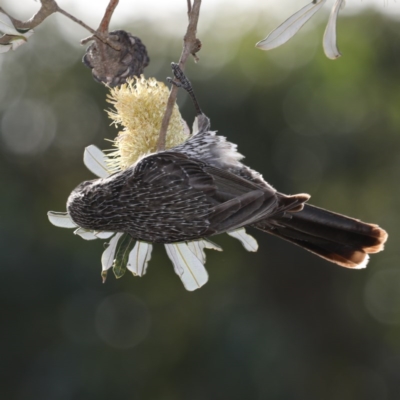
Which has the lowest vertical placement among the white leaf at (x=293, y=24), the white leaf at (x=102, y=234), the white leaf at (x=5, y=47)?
the white leaf at (x=102, y=234)

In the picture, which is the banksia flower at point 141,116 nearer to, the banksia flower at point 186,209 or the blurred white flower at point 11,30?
the banksia flower at point 186,209

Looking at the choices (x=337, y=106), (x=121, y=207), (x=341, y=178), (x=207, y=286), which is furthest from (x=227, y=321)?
(x=121, y=207)

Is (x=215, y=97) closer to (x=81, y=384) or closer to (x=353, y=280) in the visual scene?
(x=353, y=280)

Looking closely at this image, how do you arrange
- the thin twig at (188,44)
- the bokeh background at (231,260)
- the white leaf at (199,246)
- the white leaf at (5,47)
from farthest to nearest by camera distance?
1. the bokeh background at (231,260)
2. the white leaf at (199,246)
3. the white leaf at (5,47)
4. the thin twig at (188,44)

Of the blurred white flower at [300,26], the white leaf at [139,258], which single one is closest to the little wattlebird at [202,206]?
the white leaf at [139,258]

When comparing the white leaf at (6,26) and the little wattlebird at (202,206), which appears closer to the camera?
the white leaf at (6,26)

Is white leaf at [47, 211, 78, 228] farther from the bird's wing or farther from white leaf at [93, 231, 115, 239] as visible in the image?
the bird's wing

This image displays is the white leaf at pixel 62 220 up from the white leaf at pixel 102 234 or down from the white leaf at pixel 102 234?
down
